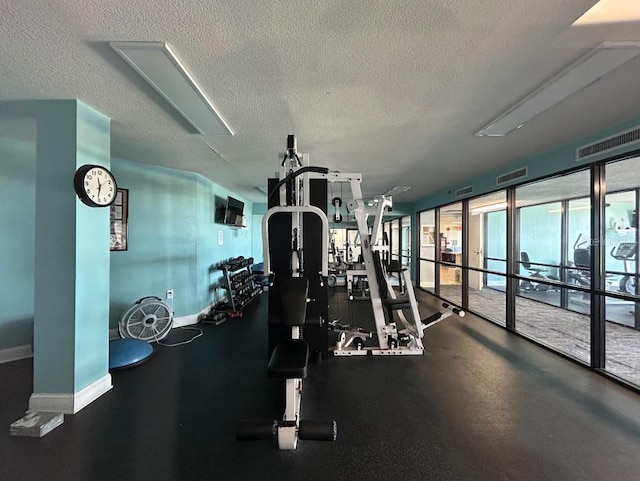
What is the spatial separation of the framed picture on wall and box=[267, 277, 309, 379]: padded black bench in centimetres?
293

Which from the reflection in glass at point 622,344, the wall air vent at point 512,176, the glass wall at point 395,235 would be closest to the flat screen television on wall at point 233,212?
the wall air vent at point 512,176

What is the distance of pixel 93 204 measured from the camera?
2283 millimetres

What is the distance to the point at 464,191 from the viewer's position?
5363 millimetres

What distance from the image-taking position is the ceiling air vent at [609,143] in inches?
98.0

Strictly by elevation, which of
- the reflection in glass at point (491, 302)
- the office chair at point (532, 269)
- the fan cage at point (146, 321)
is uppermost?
the office chair at point (532, 269)

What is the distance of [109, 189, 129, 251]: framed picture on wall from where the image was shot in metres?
3.74

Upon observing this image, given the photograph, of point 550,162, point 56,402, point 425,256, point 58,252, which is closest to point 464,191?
point 550,162

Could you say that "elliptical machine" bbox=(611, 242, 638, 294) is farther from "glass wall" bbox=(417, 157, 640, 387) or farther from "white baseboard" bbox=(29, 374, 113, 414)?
"white baseboard" bbox=(29, 374, 113, 414)

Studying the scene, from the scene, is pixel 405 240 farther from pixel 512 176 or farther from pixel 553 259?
pixel 512 176

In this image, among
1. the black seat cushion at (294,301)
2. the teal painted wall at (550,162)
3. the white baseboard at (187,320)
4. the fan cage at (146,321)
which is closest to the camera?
the black seat cushion at (294,301)

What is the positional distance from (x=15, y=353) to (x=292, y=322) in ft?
11.2

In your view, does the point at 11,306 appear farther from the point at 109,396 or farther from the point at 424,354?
the point at 424,354

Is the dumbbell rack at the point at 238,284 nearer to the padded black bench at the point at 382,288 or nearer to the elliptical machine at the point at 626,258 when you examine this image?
the padded black bench at the point at 382,288

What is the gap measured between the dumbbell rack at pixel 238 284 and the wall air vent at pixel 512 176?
15.9ft
